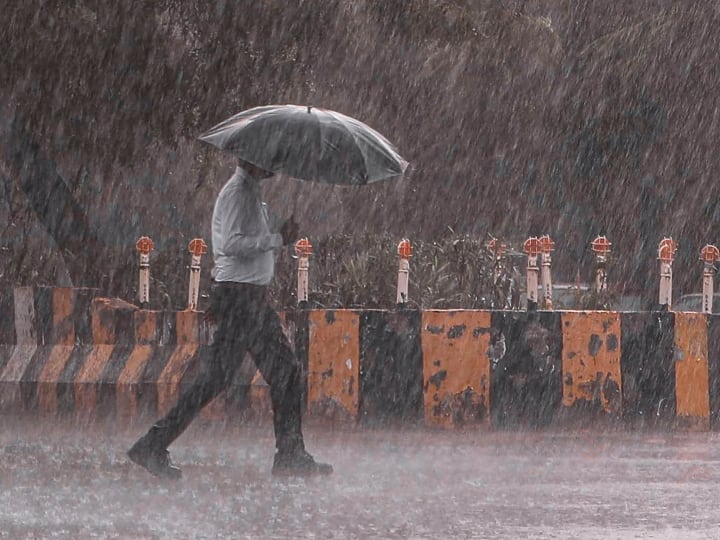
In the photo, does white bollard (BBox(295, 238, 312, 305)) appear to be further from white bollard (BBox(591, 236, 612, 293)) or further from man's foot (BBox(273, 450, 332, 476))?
man's foot (BBox(273, 450, 332, 476))

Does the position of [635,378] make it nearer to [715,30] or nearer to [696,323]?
[696,323]

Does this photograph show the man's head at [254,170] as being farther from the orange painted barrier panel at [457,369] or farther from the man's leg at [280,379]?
the orange painted barrier panel at [457,369]

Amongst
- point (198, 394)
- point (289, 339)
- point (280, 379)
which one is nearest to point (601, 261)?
point (289, 339)

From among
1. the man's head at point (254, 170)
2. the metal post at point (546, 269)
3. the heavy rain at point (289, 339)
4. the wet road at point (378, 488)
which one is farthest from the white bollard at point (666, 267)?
the man's head at point (254, 170)

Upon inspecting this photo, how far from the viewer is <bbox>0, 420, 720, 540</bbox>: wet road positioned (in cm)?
704

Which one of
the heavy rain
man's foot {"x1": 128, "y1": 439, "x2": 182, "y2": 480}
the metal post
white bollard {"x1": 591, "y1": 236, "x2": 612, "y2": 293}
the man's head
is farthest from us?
white bollard {"x1": 591, "y1": 236, "x2": 612, "y2": 293}

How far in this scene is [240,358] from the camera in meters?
9.16

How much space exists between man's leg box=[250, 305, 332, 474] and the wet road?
23 cm

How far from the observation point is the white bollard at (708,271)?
38.8 ft

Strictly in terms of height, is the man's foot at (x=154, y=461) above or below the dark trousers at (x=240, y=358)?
below

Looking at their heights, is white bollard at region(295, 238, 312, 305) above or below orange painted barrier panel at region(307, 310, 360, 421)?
above

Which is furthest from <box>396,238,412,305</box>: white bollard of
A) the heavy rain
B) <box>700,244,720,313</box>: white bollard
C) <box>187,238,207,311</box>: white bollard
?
<box>700,244,720,313</box>: white bollard

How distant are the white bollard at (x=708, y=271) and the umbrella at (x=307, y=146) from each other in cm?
330

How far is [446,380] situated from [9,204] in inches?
284
